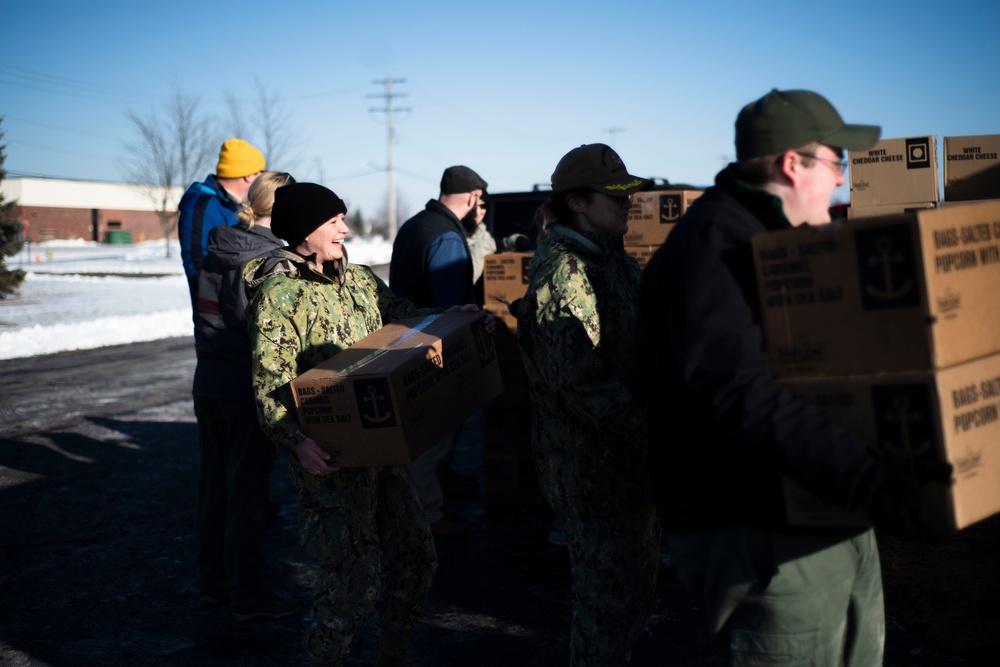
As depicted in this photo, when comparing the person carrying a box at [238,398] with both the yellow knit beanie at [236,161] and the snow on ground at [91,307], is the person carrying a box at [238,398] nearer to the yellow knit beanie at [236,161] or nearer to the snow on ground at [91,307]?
the yellow knit beanie at [236,161]

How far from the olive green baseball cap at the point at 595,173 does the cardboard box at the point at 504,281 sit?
2.41m

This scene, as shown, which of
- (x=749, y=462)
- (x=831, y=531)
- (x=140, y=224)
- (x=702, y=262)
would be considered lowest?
(x=831, y=531)

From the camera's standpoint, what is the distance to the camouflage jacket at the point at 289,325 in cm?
317

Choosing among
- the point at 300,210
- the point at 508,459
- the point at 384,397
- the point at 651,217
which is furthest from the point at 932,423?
the point at 508,459

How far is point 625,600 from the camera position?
2.86 meters

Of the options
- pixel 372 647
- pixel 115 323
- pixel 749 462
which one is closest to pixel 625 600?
Answer: pixel 749 462

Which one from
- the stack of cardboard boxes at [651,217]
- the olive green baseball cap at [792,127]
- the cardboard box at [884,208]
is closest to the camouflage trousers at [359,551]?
the olive green baseball cap at [792,127]

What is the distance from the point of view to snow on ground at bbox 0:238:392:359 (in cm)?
1598

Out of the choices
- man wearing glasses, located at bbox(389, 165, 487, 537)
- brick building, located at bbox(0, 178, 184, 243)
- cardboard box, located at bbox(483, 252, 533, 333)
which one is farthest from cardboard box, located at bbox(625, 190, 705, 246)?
brick building, located at bbox(0, 178, 184, 243)

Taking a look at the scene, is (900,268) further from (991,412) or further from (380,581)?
(380,581)

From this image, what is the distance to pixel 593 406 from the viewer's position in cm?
279

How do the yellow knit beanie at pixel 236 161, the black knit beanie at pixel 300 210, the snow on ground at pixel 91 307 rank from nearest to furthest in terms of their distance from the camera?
the black knit beanie at pixel 300 210
the yellow knit beanie at pixel 236 161
the snow on ground at pixel 91 307

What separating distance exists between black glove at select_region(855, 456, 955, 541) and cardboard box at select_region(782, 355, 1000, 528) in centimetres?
2

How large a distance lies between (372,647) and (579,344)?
2.05m
